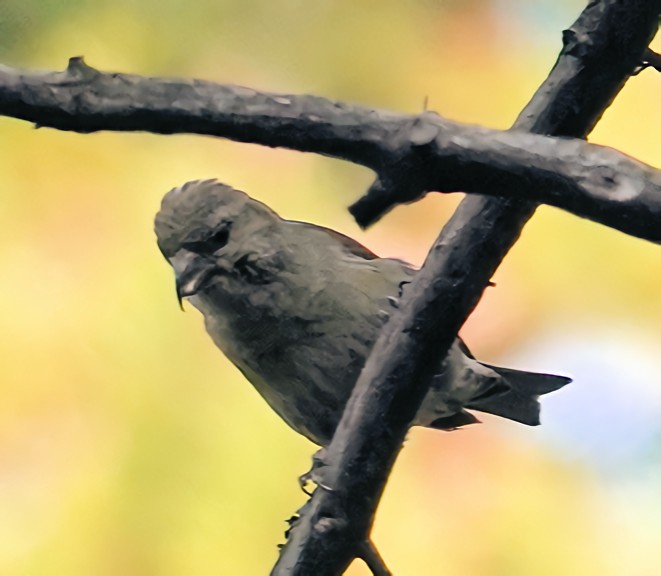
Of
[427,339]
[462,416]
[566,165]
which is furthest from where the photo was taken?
[462,416]

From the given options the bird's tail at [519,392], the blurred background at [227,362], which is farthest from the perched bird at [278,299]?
the blurred background at [227,362]

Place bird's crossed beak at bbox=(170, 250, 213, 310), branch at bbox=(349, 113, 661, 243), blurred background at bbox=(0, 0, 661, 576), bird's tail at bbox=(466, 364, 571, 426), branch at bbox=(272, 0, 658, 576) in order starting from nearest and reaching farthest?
branch at bbox=(349, 113, 661, 243), branch at bbox=(272, 0, 658, 576), bird's crossed beak at bbox=(170, 250, 213, 310), bird's tail at bbox=(466, 364, 571, 426), blurred background at bbox=(0, 0, 661, 576)

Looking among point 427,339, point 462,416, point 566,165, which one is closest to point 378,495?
point 427,339

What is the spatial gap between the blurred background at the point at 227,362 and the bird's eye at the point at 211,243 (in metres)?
0.29

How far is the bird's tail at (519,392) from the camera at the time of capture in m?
1.07

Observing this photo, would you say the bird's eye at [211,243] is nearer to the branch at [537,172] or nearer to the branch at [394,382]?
the branch at [394,382]

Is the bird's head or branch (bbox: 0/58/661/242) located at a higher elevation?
the bird's head

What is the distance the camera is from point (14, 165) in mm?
1218

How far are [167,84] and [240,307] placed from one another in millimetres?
376

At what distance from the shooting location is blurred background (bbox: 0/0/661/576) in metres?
1.18

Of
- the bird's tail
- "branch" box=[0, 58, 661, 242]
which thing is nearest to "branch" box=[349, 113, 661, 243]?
"branch" box=[0, 58, 661, 242]

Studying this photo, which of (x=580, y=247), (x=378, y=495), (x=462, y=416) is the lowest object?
(x=378, y=495)

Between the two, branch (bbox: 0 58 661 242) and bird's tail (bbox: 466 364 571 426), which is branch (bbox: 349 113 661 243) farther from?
bird's tail (bbox: 466 364 571 426)

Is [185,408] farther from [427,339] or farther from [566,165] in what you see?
[566,165]
